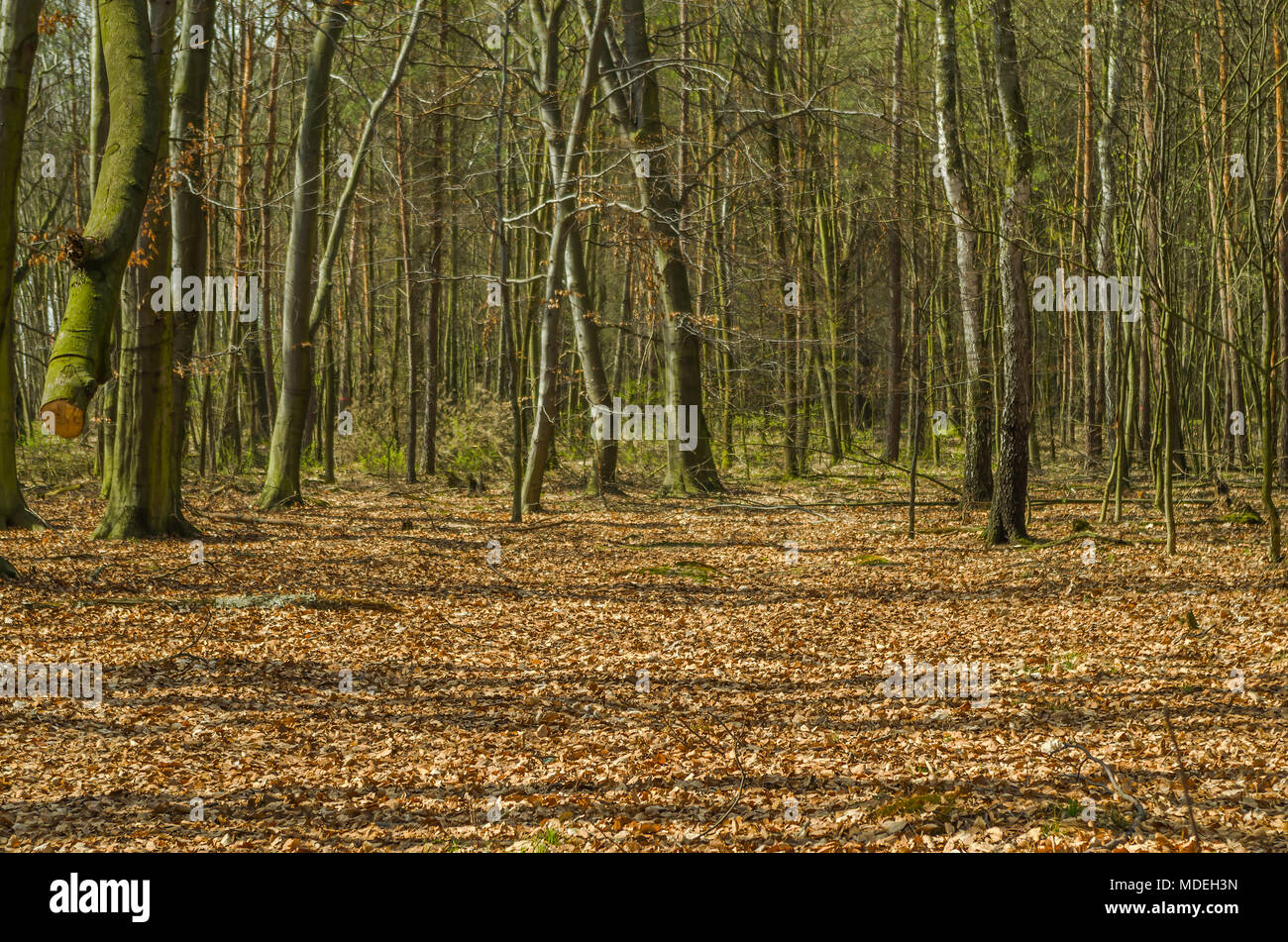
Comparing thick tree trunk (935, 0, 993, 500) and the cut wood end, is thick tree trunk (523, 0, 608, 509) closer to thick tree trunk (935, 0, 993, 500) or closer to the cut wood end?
thick tree trunk (935, 0, 993, 500)

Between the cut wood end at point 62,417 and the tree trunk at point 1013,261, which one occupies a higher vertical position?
the tree trunk at point 1013,261

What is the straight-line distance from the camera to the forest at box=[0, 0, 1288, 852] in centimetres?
475

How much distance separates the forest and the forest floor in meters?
0.04

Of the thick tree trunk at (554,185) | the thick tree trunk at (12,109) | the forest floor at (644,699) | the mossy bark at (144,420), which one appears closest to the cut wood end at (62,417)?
the forest floor at (644,699)

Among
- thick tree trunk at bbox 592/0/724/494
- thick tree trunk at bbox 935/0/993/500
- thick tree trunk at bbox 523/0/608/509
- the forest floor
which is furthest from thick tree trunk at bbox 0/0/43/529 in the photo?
thick tree trunk at bbox 592/0/724/494

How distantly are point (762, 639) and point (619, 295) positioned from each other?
85.1ft

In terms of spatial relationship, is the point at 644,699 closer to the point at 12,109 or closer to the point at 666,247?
the point at 12,109

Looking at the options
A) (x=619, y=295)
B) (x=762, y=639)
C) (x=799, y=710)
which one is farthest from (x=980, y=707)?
(x=619, y=295)

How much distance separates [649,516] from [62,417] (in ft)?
40.8

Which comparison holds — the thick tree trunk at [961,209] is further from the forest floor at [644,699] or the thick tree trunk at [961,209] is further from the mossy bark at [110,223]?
the mossy bark at [110,223]

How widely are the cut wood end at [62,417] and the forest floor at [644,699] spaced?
Answer: 205 centimetres

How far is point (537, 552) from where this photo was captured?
40.5ft

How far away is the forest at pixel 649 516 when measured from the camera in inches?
187
